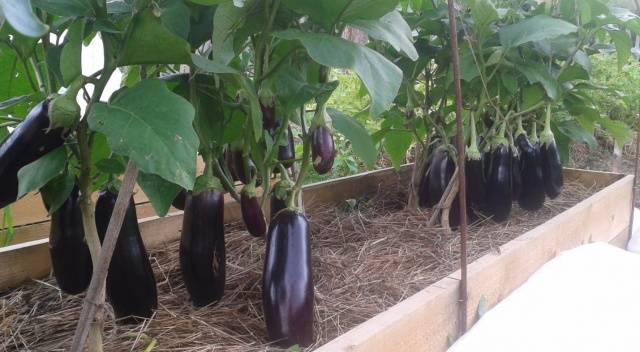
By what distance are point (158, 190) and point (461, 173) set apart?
1.11 feet

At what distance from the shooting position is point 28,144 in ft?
1.32

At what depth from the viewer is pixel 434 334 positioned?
2.14 feet

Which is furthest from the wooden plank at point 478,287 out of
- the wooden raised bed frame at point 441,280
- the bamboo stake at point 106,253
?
the bamboo stake at point 106,253

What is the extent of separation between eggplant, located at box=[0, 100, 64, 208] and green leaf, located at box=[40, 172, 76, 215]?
1.8 inches

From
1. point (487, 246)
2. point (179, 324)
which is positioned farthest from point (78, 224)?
point (487, 246)

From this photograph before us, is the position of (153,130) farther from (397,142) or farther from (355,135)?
(397,142)

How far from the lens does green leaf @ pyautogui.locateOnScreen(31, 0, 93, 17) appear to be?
0.39 meters

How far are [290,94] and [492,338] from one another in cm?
38

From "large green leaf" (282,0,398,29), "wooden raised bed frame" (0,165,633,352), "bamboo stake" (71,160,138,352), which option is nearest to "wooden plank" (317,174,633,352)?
"wooden raised bed frame" (0,165,633,352)

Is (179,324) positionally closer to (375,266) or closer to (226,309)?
(226,309)

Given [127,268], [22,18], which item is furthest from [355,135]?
[22,18]

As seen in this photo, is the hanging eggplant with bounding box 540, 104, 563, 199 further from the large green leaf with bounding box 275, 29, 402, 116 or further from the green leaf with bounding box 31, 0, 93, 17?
the green leaf with bounding box 31, 0, 93, 17

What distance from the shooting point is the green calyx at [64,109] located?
1.24 ft

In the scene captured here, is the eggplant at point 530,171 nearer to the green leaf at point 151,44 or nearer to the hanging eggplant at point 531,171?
the hanging eggplant at point 531,171
